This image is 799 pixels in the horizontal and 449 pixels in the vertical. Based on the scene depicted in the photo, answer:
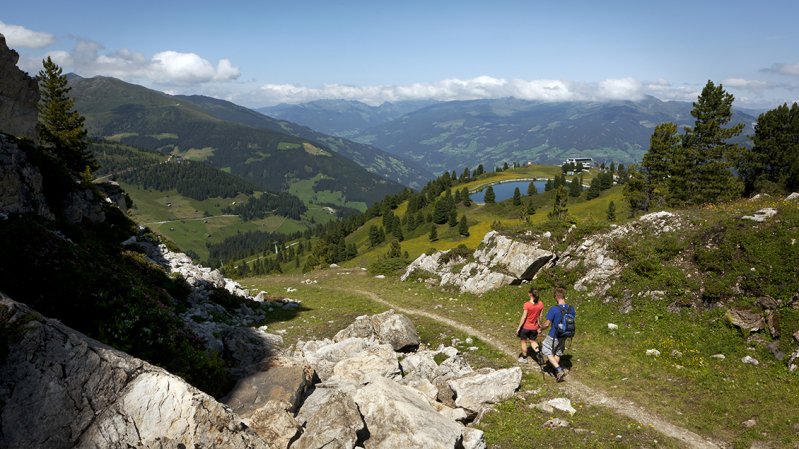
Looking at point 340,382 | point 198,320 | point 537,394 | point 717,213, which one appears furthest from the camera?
point 717,213

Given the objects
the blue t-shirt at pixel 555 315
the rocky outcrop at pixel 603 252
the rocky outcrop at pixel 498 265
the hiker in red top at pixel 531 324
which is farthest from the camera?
the rocky outcrop at pixel 498 265

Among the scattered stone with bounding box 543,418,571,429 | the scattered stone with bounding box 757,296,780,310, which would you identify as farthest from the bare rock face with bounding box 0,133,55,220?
the scattered stone with bounding box 757,296,780,310

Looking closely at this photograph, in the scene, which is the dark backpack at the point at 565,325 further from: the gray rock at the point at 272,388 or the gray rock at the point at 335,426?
the gray rock at the point at 272,388

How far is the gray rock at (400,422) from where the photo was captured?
11.7 metres

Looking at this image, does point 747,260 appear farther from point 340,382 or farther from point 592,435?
point 340,382

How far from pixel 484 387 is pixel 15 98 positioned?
4807cm

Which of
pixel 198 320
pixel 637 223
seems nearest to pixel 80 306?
pixel 198 320

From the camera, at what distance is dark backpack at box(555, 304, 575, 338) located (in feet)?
60.2

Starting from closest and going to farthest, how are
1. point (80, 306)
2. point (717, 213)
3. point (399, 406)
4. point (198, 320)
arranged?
1. point (399, 406)
2. point (80, 306)
3. point (198, 320)
4. point (717, 213)

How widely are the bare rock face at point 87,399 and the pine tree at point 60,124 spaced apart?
57067mm

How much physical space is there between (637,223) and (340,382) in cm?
2702

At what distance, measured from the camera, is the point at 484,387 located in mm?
17219

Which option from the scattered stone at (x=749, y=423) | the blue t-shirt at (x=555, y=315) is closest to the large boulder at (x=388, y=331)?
the blue t-shirt at (x=555, y=315)

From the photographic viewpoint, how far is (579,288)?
29938 mm
